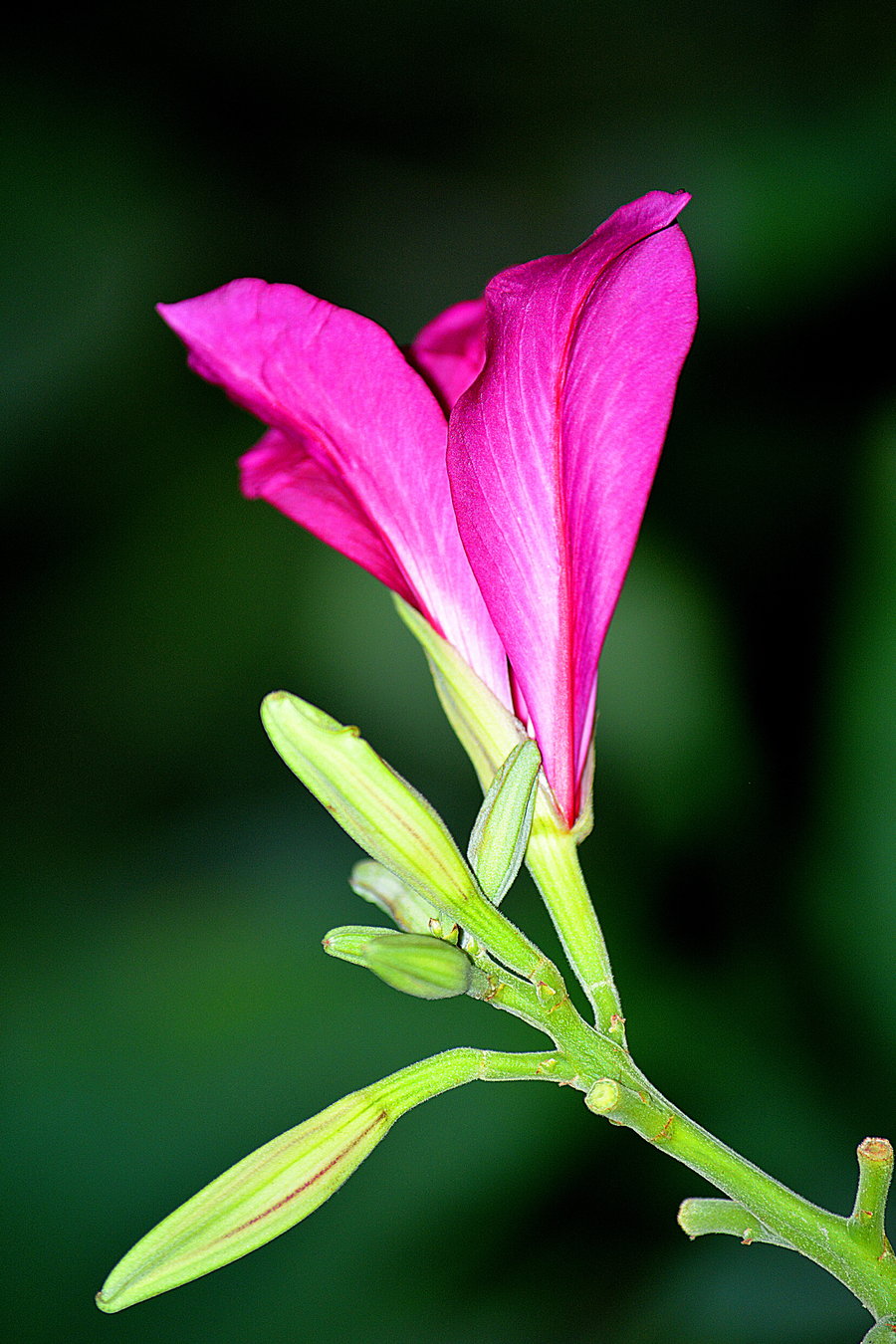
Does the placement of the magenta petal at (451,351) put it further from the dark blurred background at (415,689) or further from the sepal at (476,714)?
the dark blurred background at (415,689)

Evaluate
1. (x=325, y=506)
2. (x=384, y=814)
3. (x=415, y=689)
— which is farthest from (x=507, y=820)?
(x=415, y=689)

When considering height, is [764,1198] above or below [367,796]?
below

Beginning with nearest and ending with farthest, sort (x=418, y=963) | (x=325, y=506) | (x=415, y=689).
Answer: (x=418, y=963)
(x=325, y=506)
(x=415, y=689)

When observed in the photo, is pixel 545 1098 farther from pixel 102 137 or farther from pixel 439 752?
pixel 102 137

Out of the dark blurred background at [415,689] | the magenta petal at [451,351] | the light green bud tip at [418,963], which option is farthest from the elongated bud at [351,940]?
the dark blurred background at [415,689]

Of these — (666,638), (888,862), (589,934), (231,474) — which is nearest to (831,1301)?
(888,862)

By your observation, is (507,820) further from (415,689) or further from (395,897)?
(415,689)
